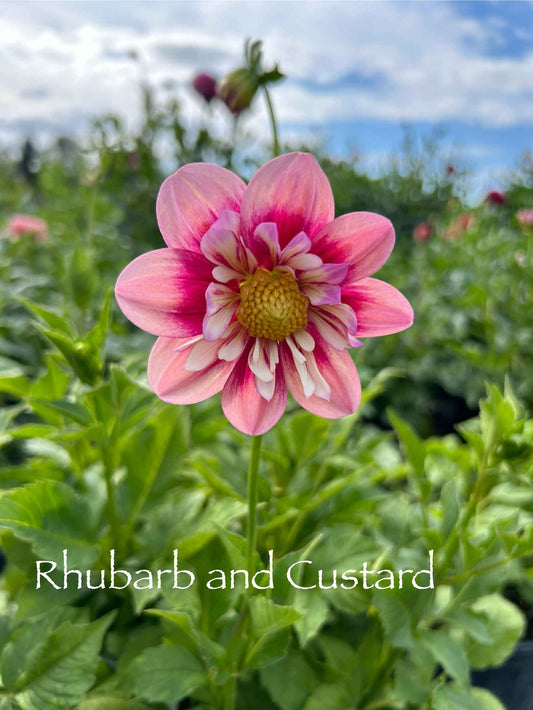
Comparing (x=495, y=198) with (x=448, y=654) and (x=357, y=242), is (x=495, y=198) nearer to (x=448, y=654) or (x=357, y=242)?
(x=448, y=654)

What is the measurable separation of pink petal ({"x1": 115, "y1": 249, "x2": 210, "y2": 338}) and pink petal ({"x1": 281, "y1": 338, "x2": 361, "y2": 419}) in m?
0.09

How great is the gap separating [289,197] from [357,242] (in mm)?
68

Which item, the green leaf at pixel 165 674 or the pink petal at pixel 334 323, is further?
the green leaf at pixel 165 674

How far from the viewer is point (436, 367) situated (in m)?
2.77

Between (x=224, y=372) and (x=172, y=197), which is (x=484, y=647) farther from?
(x=172, y=197)

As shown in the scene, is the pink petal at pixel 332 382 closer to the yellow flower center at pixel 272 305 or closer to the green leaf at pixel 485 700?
the yellow flower center at pixel 272 305

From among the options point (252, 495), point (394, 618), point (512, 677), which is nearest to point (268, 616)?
point (252, 495)

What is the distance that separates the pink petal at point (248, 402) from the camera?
0.54 meters

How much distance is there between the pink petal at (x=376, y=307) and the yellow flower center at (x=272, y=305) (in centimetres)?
5

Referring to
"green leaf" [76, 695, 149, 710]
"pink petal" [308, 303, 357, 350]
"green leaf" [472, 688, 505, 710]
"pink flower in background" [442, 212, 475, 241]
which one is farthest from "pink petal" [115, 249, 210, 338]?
"pink flower in background" [442, 212, 475, 241]

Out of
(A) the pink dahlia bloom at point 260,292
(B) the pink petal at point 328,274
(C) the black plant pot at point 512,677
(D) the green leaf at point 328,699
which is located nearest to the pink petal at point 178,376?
(A) the pink dahlia bloom at point 260,292

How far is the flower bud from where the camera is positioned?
0.76m

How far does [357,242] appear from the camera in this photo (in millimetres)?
515

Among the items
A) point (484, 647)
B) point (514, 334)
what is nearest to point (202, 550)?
point (484, 647)
